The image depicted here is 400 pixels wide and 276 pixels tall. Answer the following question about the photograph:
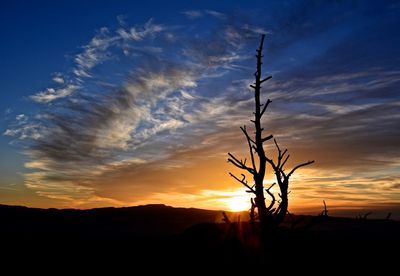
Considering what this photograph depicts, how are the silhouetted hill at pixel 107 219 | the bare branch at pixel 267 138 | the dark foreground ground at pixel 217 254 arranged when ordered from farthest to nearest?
the silhouetted hill at pixel 107 219, the dark foreground ground at pixel 217 254, the bare branch at pixel 267 138

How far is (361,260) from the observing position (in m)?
11.5

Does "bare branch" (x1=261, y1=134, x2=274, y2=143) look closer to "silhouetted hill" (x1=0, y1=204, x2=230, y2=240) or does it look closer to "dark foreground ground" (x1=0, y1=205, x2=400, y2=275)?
"dark foreground ground" (x1=0, y1=205, x2=400, y2=275)

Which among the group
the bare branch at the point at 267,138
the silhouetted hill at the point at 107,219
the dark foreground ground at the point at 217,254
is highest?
the silhouetted hill at the point at 107,219

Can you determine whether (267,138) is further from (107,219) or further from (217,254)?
(107,219)

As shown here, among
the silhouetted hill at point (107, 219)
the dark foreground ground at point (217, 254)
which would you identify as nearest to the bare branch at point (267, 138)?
the dark foreground ground at point (217, 254)

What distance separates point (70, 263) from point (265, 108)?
843 cm

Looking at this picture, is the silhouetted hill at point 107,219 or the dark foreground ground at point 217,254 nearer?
the dark foreground ground at point 217,254

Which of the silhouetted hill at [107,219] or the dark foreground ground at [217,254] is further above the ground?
the silhouetted hill at [107,219]

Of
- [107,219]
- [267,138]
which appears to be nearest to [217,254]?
[267,138]

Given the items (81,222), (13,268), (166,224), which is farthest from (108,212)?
(13,268)

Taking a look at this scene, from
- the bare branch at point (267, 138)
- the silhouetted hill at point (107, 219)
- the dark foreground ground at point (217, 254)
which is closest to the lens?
the bare branch at point (267, 138)

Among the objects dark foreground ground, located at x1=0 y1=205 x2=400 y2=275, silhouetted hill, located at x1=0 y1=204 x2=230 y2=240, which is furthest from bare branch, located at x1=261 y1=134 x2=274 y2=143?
silhouetted hill, located at x1=0 y1=204 x2=230 y2=240

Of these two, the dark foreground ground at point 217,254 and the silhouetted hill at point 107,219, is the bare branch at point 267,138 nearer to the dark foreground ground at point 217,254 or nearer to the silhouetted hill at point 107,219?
the dark foreground ground at point 217,254

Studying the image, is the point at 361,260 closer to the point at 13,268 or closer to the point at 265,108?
the point at 265,108
